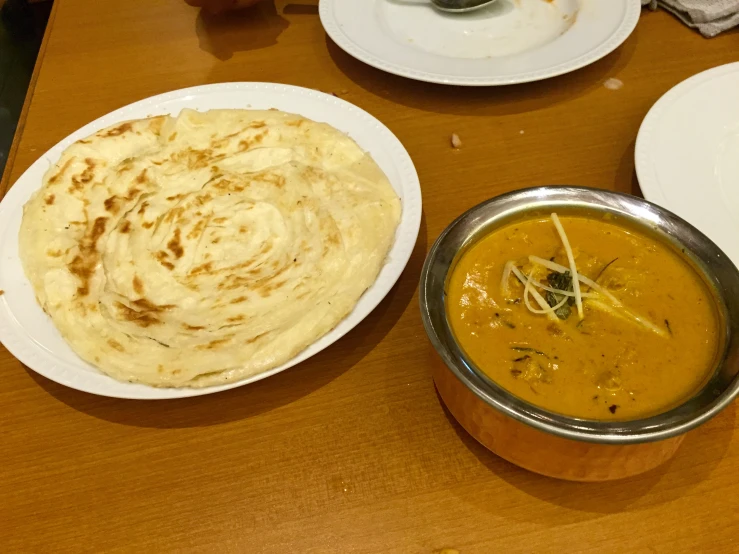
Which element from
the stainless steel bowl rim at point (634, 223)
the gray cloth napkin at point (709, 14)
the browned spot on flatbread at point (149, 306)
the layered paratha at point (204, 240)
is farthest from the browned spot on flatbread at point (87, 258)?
the gray cloth napkin at point (709, 14)

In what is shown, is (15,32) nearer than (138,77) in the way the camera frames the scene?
No

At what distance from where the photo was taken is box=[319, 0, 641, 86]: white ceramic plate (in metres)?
1.57

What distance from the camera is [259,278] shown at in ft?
3.67

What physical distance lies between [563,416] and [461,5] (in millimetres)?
1532

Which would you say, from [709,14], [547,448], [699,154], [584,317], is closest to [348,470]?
[547,448]

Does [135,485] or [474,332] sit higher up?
[474,332]

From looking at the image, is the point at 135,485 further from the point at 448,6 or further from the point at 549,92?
the point at 448,6

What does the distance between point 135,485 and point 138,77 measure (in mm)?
1367

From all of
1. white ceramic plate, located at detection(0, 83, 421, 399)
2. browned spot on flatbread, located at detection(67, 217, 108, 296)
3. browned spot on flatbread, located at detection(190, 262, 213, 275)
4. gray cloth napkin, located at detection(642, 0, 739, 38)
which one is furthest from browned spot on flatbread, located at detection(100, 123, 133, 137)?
gray cloth napkin, located at detection(642, 0, 739, 38)

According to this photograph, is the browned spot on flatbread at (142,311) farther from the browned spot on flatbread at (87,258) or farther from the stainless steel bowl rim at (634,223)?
the stainless steel bowl rim at (634,223)

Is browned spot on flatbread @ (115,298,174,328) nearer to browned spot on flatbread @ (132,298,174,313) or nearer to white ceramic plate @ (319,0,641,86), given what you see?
browned spot on flatbread @ (132,298,174,313)

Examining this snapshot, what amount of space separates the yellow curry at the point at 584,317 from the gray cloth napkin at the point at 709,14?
1217 mm

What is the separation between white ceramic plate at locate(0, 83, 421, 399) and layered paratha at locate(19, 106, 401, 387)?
0.9 inches

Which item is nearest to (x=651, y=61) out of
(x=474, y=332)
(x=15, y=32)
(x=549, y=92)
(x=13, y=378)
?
(x=549, y=92)
